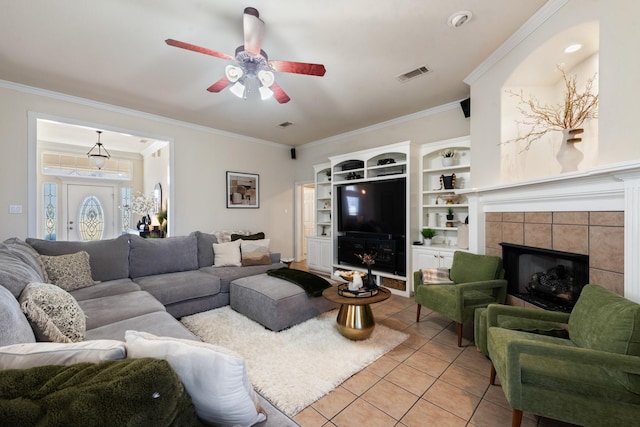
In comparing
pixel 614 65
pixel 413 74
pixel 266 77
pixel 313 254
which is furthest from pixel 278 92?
pixel 313 254

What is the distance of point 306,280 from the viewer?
10.1 ft

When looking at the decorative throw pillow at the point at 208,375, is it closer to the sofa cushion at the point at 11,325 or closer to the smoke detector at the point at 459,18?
the sofa cushion at the point at 11,325

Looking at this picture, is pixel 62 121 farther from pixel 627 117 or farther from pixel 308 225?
pixel 627 117

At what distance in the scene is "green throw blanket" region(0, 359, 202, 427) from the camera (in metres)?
0.64

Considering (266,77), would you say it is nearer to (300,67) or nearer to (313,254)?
(300,67)

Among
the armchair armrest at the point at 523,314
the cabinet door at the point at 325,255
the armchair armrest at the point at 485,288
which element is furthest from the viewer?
the cabinet door at the point at 325,255

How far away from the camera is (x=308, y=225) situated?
7.20m

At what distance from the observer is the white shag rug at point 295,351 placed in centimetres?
190

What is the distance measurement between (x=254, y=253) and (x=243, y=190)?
1932 millimetres

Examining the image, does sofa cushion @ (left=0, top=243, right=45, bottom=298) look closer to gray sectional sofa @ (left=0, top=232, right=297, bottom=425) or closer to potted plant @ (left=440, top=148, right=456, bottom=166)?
gray sectional sofa @ (left=0, top=232, right=297, bottom=425)

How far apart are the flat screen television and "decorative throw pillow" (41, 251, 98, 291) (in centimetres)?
361

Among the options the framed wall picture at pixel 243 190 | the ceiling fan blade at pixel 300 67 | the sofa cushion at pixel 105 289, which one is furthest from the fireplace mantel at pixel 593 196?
the framed wall picture at pixel 243 190

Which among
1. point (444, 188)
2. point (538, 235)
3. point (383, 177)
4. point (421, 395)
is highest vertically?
point (383, 177)

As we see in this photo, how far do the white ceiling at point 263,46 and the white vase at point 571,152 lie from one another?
3.37 feet
